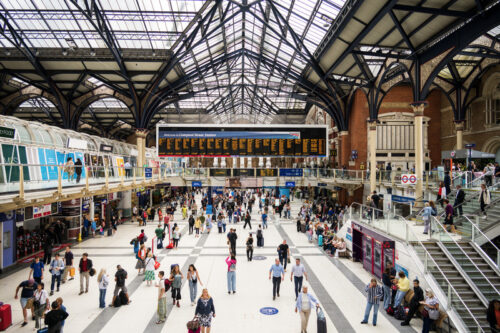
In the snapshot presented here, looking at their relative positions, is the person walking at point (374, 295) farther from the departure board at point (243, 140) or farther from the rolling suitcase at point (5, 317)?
the departure board at point (243, 140)

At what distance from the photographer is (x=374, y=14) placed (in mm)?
15727

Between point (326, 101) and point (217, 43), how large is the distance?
1245cm

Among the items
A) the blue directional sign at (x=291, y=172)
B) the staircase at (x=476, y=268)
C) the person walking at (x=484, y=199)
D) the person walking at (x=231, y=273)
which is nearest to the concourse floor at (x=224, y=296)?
the person walking at (x=231, y=273)

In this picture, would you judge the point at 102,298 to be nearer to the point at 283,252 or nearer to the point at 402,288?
the point at 283,252

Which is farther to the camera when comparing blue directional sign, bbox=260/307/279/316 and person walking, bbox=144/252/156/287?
person walking, bbox=144/252/156/287

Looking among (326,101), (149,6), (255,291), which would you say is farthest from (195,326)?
(326,101)

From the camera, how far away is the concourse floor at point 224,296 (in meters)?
8.62

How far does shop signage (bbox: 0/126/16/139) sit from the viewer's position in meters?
12.9

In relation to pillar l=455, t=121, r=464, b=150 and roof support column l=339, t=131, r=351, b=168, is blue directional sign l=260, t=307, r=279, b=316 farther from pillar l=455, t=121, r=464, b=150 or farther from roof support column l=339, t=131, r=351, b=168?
roof support column l=339, t=131, r=351, b=168

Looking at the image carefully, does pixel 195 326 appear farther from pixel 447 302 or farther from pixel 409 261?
pixel 409 261

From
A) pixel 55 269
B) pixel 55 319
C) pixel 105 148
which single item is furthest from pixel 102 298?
pixel 105 148

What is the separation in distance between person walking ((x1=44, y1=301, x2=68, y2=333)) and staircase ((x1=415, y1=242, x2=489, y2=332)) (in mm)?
9521

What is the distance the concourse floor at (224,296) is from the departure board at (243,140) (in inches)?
350

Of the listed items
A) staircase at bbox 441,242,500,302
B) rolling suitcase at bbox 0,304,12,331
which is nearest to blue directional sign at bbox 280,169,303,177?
staircase at bbox 441,242,500,302
